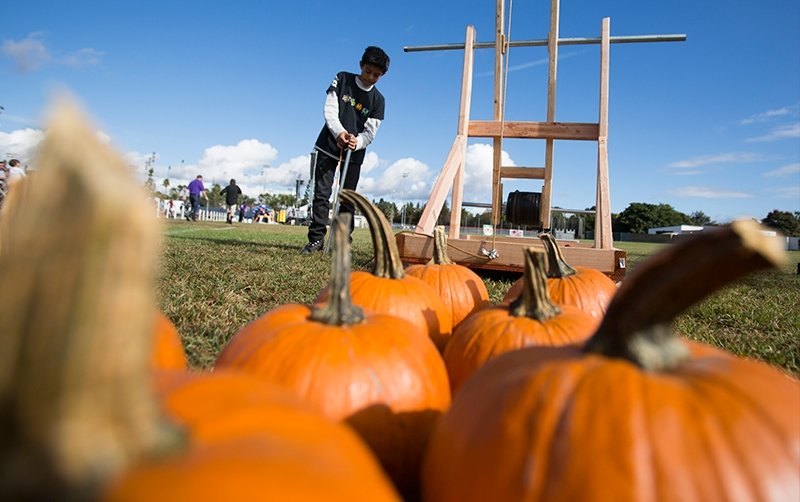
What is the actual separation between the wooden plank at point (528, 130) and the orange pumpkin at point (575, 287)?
3.17 meters

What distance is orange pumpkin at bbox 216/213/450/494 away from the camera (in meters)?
1.14

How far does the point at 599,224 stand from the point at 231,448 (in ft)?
15.3

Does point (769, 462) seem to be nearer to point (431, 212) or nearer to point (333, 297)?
point (333, 297)

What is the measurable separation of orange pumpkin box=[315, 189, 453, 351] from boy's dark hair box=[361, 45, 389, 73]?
443 cm

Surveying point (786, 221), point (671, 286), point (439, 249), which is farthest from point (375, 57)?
point (786, 221)

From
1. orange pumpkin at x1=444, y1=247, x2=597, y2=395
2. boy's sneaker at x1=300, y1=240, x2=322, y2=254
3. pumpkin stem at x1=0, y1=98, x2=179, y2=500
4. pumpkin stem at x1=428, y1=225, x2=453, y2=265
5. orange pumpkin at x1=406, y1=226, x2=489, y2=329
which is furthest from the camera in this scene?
boy's sneaker at x1=300, y1=240, x2=322, y2=254

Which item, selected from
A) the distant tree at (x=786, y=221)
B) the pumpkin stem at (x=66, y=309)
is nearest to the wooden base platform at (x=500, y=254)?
the pumpkin stem at (x=66, y=309)

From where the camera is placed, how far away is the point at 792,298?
5.32m

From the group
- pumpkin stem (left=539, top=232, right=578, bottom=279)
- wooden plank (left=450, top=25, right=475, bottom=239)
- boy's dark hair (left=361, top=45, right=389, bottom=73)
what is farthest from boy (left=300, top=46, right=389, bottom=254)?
pumpkin stem (left=539, top=232, right=578, bottom=279)

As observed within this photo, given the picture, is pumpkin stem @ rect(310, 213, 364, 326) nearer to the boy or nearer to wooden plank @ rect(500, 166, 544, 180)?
the boy

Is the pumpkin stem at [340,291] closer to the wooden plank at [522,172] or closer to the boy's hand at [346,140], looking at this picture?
the boy's hand at [346,140]

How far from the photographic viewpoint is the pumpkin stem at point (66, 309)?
414mm

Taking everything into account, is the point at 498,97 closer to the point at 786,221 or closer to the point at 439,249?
the point at 439,249

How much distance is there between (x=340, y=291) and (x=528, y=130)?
456 cm
